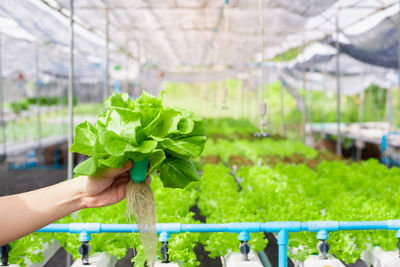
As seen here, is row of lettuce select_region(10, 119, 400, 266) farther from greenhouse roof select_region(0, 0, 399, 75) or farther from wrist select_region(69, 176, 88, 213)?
greenhouse roof select_region(0, 0, 399, 75)

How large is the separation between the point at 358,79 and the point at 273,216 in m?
10.6

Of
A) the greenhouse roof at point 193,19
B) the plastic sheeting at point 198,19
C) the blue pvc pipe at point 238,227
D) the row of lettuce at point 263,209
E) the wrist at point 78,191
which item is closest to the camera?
the wrist at point 78,191

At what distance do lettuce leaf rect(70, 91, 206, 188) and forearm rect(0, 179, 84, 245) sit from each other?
14cm

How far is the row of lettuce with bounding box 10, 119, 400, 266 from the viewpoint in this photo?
238 cm

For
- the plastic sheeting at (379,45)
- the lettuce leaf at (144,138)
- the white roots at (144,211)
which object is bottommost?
the white roots at (144,211)

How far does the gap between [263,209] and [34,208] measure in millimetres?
2334

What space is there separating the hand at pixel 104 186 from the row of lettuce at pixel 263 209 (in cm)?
34

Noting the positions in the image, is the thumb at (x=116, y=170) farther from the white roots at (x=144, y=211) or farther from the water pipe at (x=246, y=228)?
the water pipe at (x=246, y=228)

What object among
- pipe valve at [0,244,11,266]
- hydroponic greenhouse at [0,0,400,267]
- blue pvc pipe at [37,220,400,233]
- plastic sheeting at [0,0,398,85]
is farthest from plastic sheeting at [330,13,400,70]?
pipe valve at [0,244,11,266]

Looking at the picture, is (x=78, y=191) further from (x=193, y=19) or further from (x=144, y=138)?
(x=193, y=19)

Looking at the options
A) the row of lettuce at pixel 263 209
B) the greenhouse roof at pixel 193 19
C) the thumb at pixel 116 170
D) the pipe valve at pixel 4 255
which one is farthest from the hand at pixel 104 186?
the greenhouse roof at pixel 193 19

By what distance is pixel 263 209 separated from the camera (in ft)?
10.9

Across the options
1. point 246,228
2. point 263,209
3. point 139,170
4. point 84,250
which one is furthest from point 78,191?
point 263,209

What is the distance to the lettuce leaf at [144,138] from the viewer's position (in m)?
1.31
